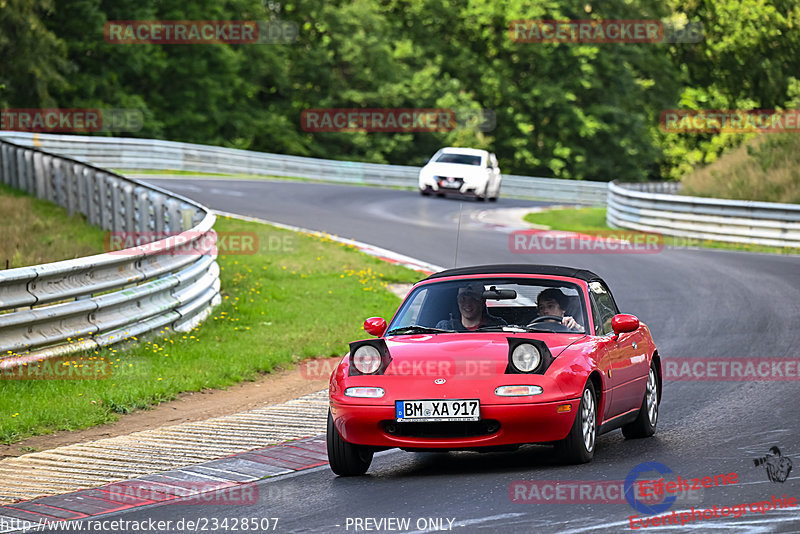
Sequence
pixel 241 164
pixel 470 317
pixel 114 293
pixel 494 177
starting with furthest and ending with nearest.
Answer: pixel 241 164 < pixel 494 177 < pixel 114 293 < pixel 470 317

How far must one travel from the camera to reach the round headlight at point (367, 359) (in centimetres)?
808

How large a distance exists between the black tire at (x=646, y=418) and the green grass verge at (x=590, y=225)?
1649 centimetres

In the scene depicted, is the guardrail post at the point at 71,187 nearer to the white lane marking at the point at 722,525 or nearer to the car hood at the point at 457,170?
the car hood at the point at 457,170

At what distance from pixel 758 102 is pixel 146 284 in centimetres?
6358

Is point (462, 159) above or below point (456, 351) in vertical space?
below

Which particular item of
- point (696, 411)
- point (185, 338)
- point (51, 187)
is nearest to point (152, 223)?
point (51, 187)

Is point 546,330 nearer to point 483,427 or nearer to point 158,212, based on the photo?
point 483,427

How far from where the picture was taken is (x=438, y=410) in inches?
303

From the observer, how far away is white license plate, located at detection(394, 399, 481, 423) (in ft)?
25.2

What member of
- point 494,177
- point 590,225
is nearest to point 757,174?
point 590,225

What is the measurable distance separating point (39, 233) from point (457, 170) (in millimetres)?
18406

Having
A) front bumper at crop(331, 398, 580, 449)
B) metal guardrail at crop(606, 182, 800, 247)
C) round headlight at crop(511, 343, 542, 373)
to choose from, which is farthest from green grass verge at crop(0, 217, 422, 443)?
metal guardrail at crop(606, 182, 800, 247)

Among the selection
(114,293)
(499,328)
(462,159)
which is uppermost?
(499,328)

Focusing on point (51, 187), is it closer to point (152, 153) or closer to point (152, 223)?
point (152, 223)
